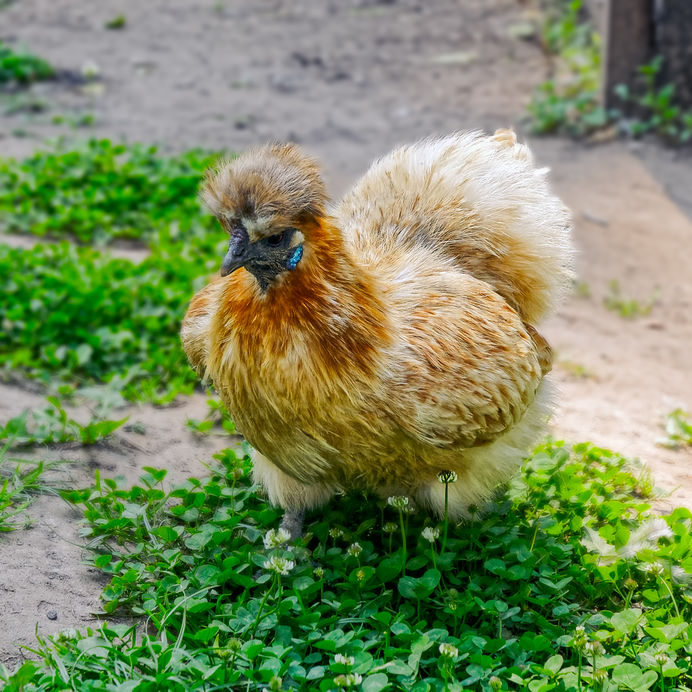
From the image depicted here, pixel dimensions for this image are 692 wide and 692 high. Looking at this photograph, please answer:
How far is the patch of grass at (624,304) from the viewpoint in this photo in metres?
5.98

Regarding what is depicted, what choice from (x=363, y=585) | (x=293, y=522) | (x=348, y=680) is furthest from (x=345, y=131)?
(x=348, y=680)

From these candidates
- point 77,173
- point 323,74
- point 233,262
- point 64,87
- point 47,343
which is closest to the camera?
point 233,262

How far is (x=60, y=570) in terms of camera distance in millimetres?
3299

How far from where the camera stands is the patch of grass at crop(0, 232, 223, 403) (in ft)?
15.9

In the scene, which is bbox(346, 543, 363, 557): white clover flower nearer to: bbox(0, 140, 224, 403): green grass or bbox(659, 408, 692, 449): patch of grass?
bbox(0, 140, 224, 403): green grass

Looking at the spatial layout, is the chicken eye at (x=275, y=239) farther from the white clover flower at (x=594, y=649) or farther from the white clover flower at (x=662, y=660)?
the white clover flower at (x=662, y=660)

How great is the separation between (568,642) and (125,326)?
3.16m

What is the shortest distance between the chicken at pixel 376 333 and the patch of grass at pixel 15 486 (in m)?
0.89

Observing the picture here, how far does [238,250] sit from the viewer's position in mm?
2848

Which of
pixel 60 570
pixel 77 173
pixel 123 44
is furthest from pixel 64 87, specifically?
pixel 60 570

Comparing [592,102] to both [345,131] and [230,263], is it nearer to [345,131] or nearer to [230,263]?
[345,131]

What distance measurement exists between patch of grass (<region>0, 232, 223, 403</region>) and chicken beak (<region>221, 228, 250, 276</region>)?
1.95m

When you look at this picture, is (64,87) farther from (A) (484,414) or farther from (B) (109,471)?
(A) (484,414)

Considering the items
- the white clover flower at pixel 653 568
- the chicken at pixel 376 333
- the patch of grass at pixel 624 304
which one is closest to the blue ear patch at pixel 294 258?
the chicken at pixel 376 333
